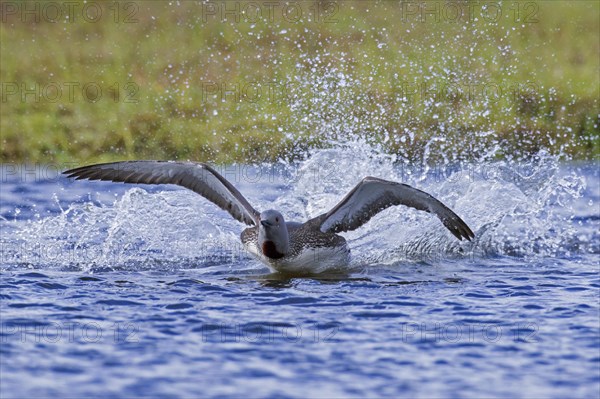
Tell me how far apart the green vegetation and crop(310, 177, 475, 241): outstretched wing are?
581cm

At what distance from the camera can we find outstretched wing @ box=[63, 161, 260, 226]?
39.0 feet

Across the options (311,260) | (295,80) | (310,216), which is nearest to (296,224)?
(311,260)

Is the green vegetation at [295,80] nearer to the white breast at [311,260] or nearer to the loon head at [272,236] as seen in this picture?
the white breast at [311,260]

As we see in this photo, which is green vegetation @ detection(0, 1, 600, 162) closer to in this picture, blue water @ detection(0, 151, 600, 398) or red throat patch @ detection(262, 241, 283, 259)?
blue water @ detection(0, 151, 600, 398)

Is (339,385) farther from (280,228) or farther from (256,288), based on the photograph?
(280,228)

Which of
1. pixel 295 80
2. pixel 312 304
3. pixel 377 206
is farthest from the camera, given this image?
pixel 295 80

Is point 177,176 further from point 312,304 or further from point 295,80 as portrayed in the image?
point 295,80

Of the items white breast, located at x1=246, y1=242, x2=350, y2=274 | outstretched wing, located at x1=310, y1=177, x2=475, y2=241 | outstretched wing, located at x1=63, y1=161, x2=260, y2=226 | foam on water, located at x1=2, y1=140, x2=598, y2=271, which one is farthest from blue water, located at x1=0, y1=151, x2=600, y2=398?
outstretched wing, located at x1=63, y1=161, x2=260, y2=226

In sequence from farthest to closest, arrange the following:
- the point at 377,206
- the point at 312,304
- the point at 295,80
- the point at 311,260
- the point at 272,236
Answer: the point at 295,80 < the point at 377,206 < the point at 311,260 < the point at 272,236 < the point at 312,304

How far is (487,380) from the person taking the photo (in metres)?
7.57

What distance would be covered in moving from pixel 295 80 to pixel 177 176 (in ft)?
27.9

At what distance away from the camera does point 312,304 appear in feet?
32.4

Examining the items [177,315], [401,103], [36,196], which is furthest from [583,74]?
[177,315]

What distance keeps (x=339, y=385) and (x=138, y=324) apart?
→ 237cm
